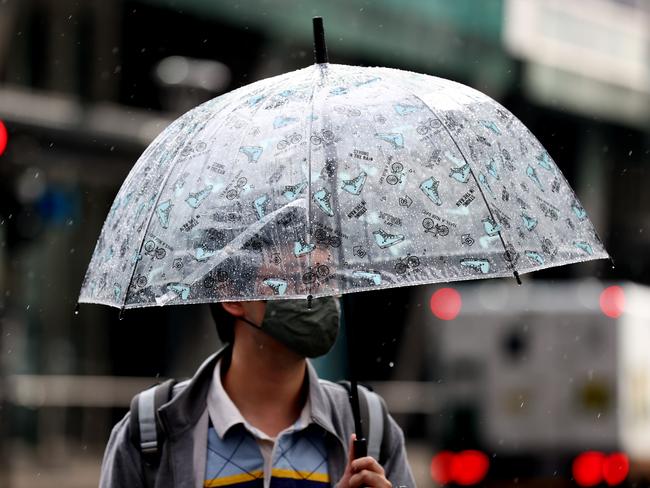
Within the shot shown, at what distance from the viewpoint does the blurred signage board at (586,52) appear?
24.6m

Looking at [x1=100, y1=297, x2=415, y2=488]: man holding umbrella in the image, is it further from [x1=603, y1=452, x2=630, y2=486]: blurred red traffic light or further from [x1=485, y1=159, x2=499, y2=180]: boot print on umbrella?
[x1=603, y1=452, x2=630, y2=486]: blurred red traffic light

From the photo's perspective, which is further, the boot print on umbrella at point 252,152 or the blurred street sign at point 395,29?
the blurred street sign at point 395,29

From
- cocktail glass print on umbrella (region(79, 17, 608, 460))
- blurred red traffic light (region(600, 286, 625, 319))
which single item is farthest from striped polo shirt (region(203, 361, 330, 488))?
blurred red traffic light (region(600, 286, 625, 319))

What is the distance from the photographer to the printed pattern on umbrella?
3.25 m

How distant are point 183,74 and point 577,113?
43.4ft

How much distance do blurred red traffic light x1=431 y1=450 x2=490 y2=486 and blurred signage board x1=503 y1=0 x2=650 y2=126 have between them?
38.0ft

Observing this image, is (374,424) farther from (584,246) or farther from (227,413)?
(584,246)

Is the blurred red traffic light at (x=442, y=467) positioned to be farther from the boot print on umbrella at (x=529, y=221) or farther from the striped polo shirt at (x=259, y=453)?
the boot print on umbrella at (x=529, y=221)

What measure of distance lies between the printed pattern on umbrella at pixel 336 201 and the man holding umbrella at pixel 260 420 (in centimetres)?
36

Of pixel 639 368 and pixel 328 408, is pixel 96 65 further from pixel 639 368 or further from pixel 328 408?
pixel 328 408

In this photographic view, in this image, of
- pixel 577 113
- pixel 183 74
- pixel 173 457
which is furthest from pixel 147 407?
pixel 577 113

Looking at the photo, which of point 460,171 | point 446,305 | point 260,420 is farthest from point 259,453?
point 446,305

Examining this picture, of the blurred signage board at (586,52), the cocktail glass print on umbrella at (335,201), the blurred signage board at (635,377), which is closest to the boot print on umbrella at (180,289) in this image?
the cocktail glass print on umbrella at (335,201)

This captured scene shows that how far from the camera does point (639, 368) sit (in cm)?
1400
